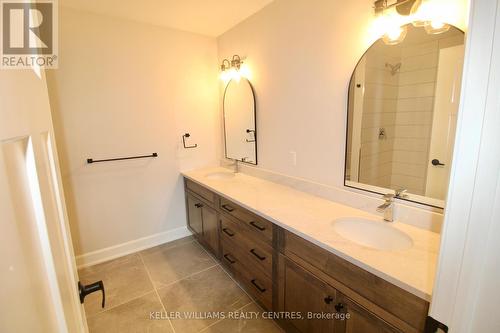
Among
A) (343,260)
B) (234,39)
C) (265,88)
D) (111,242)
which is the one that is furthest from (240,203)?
(234,39)

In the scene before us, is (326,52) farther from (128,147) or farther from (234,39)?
(128,147)

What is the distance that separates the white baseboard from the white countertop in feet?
3.29

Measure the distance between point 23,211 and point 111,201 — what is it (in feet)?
7.97

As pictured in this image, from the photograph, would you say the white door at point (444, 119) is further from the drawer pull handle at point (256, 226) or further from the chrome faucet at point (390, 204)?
the drawer pull handle at point (256, 226)

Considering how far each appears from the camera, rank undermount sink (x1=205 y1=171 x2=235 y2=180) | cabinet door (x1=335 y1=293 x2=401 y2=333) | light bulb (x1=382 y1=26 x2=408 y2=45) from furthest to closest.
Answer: undermount sink (x1=205 y1=171 x2=235 y2=180) < light bulb (x1=382 y1=26 x2=408 y2=45) < cabinet door (x1=335 y1=293 x2=401 y2=333)

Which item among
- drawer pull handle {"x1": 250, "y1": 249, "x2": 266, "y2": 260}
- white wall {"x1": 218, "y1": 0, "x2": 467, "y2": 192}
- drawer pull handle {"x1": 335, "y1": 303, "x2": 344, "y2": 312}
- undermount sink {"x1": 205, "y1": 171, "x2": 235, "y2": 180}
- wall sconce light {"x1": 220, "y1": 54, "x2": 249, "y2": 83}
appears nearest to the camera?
drawer pull handle {"x1": 335, "y1": 303, "x2": 344, "y2": 312}

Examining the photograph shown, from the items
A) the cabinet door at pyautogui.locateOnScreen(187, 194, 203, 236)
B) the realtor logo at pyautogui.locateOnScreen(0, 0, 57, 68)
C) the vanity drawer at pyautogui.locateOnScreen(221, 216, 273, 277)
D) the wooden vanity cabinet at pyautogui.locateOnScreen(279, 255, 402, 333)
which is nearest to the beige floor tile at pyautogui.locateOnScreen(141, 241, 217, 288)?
the cabinet door at pyautogui.locateOnScreen(187, 194, 203, 236)

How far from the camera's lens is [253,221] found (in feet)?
5.64

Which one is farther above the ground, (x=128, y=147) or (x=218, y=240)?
(x=128, y=147)

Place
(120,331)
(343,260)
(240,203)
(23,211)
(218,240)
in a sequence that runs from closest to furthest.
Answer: (23,211) → (343,260) → (120,331) → (240,203) → (218,240)

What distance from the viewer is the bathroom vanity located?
0.97 metres

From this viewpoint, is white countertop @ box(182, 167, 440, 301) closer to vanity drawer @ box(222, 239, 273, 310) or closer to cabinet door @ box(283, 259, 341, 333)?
cabinet door @ box(283, 259, 341, 333)

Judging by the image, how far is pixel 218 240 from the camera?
2266 mm

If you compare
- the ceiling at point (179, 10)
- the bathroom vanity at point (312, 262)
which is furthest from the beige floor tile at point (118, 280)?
the ceiling at point (179, 10)
